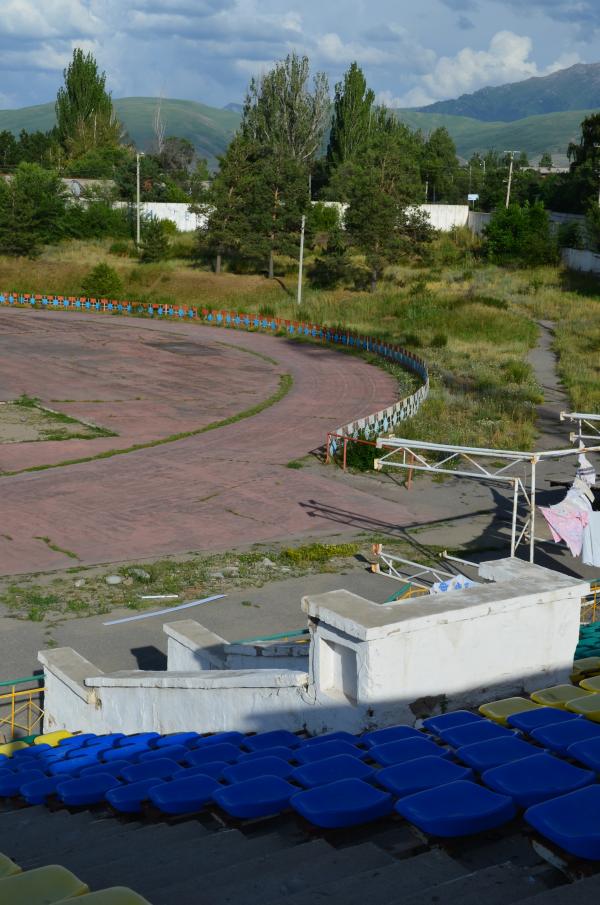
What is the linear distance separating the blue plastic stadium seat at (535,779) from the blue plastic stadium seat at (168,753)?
294 cm

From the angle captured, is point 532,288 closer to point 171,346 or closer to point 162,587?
point 171,346

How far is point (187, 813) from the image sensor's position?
235 inches

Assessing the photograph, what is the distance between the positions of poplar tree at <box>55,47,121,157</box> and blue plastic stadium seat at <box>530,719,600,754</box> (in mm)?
103714

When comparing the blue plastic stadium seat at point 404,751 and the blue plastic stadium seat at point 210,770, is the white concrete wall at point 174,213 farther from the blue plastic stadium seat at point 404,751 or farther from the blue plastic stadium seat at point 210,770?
the blue plastic stadium seat at point 404,751

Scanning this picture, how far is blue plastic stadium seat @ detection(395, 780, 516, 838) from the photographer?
15.3 feet

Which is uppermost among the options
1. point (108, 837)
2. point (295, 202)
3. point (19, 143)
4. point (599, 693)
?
point (19, 143)

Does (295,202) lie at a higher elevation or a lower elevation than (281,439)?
higher

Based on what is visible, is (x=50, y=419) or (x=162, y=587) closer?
(x=162, y=587)

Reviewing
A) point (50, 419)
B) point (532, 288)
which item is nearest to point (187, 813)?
point (50, 419)

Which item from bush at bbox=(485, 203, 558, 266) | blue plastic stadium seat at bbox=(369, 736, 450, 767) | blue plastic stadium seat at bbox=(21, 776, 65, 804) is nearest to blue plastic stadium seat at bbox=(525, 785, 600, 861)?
blue plastic stadium seat at bbox=(369, 736, 450, 767)

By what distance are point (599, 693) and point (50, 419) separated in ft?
84.7

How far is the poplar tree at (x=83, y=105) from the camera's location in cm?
10306

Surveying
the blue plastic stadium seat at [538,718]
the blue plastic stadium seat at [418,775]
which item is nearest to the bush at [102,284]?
the blue plastic stadium seat at [538,718]

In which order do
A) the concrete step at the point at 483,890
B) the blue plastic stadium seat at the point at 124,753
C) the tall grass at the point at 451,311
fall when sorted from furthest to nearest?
the tall grass at the point at 451,311 < the blue plastic stadium seat at the point at 124,753 < the concrete step at the point at 483,890
